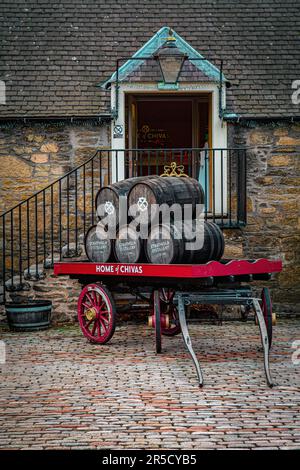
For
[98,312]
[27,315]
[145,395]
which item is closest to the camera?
[145,395]

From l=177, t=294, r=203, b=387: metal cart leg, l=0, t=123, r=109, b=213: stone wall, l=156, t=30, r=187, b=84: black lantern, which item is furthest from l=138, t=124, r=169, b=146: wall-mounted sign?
l=177, t=294, r=203, b=387: metal cart leg

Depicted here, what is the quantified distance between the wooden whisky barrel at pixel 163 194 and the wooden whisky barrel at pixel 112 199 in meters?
0.29

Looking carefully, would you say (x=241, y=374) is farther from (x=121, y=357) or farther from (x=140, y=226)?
(x=140, y=226)

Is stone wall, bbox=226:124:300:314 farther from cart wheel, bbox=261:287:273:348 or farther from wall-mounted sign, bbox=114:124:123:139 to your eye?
cart wheel, bbox=261:287:273:348

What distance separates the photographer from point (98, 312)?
1055 centimetres

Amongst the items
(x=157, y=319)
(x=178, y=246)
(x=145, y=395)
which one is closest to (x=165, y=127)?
(x=178, y=246)

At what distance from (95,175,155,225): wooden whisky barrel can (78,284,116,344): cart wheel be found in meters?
0.91

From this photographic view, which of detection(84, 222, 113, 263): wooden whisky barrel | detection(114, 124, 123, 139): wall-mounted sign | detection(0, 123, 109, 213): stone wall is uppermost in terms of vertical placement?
detection(114, 124, 123, 139): wall-mounted sign

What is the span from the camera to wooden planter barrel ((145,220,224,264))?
9.45 metres

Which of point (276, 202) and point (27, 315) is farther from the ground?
point (276, 202)

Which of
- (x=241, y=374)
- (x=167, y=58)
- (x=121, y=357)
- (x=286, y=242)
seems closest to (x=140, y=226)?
(x=121, y=357)

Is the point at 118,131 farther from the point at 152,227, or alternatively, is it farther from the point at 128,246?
the point at 152,227

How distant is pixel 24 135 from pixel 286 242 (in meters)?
4.79

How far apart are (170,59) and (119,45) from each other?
250 centimetres
